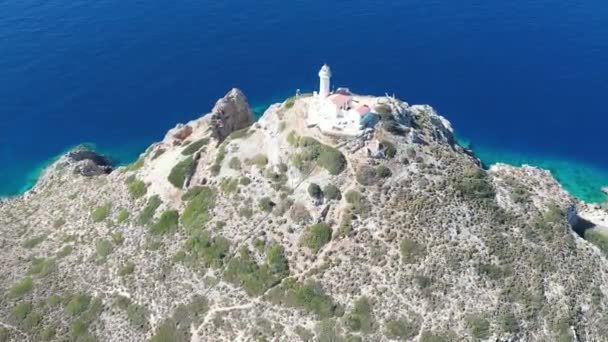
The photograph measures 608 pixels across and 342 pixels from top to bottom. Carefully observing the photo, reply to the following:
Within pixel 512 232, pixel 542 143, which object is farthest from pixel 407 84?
pixel 512 232

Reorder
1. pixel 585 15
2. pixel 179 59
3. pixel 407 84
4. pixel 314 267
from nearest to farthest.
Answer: pixel 314 267
pixel 407 84
pixel 179 59
pixel 585 15

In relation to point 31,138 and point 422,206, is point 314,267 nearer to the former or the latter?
point 422,206

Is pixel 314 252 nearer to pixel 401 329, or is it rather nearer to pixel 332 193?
pixel 332 193

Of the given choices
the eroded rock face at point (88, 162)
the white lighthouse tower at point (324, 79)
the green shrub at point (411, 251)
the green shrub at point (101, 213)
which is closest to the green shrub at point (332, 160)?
the white lighthouse tower at point (324, 79)

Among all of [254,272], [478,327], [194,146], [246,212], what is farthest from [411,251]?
[194,146]

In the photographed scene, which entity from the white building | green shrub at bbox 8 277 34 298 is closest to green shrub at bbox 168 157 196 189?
the white building

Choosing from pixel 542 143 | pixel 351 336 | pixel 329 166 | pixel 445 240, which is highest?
pixel 329 166

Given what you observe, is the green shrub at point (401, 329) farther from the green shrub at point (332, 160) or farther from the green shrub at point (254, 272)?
the green shrub at point (332, 160)
